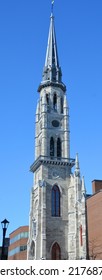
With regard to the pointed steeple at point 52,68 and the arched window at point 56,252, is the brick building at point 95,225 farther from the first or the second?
the pointed steeple at point 52,68

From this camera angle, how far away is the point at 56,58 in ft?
271

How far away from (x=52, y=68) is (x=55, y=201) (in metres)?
30.3

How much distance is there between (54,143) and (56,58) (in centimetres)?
2173

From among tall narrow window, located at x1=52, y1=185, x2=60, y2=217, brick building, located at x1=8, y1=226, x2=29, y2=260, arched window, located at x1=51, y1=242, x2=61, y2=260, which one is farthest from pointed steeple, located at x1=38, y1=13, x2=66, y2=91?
brick building, located at x1=8, y1=226, x2=29, y2=260

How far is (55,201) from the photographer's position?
66875 millimetres

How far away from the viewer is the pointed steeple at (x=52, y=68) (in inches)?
3107

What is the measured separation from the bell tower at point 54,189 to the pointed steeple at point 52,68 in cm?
27

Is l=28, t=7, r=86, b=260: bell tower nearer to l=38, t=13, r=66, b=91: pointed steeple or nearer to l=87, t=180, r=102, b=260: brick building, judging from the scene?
l=38, t=13, r=66, b=91: pointed steeple

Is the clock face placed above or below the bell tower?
above

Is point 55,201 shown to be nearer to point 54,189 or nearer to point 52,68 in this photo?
point 54,189

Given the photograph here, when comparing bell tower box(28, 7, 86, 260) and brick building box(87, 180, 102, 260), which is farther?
bell tower box(28, 7, 86, 260)

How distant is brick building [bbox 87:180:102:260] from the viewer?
58.8 meters

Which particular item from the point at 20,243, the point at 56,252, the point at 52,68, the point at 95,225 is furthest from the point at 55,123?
the point at 20,243
